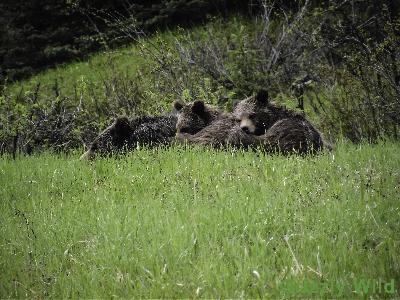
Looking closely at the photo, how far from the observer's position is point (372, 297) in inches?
116

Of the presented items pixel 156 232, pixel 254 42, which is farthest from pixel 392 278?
pixel 254 42

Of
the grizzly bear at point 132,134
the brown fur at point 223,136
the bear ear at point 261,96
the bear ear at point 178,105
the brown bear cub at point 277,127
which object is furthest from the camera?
the bear ear at point 178,105

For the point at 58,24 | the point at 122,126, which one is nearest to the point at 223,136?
the point at 122,126

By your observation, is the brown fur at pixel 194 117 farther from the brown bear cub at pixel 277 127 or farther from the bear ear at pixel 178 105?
the brown bear cub at pixel 277 127

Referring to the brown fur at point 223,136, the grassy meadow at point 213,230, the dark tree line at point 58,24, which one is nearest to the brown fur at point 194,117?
the brown fur at point 223,136

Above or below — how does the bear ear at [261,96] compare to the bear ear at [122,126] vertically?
above

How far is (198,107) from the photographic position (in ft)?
25.6

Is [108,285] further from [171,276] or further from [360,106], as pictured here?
[360,106]

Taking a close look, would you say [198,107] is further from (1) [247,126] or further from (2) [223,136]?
(1) [247,126]

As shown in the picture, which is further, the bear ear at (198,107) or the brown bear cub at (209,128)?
the bear ear at (198,107)

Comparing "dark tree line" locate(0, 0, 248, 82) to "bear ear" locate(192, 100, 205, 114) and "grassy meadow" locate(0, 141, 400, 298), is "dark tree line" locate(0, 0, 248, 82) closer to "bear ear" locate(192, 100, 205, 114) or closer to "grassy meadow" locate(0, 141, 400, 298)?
"bear ear" locate(192, 100, 205, 114)

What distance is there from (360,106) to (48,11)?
17.8 metres

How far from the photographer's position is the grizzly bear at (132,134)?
7629 millimetres

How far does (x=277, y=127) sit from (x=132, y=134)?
90.6 inches
